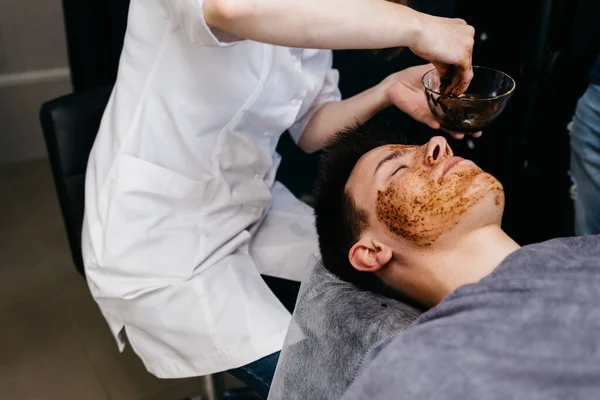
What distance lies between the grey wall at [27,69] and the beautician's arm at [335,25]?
81.9 inches

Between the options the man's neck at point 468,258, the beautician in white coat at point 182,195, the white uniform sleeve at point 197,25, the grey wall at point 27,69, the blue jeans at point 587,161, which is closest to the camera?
the white uniform sleeve at point 197,25

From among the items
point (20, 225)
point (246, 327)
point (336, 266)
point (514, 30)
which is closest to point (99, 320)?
point (20, 225)

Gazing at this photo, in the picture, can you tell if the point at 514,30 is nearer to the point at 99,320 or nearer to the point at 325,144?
the point at 325,144

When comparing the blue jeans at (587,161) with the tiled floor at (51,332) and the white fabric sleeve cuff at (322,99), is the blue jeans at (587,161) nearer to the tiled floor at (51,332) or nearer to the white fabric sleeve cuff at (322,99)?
the white fabric sleeve cuff at (322,99)

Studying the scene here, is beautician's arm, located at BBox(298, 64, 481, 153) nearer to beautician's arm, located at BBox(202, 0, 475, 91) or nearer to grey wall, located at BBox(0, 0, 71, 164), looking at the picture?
beautician's arm, located at BBox(202, 0, 475, 91)

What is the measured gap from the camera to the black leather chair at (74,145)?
1.31 m

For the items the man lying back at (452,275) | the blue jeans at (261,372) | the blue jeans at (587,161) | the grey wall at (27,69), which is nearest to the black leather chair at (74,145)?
the blue jeans at (261,372)

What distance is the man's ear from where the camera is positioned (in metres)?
1.11

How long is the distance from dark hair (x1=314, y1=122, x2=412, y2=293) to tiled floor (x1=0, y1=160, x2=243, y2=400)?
3.00 ft

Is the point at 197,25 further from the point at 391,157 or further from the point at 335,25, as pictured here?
the point at 391,157

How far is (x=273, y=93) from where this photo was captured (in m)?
1.32

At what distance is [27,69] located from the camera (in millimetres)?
2865

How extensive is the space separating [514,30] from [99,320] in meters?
1.58

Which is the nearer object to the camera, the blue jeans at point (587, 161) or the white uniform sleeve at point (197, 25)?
the white uniform sleeve at point (197, 25)
